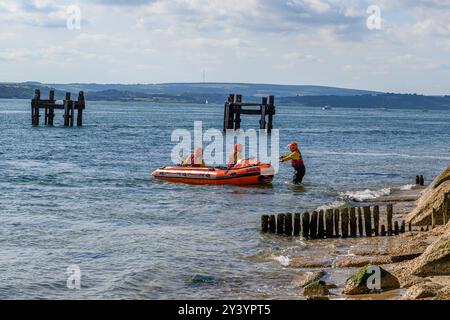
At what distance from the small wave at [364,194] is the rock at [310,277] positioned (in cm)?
1261

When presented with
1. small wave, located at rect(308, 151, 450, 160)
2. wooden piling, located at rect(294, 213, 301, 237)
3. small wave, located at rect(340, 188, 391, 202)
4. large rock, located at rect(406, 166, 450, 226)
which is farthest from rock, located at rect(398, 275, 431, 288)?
small wave, located at rect(308, 151, 450, 160)

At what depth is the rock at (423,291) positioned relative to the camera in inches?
423

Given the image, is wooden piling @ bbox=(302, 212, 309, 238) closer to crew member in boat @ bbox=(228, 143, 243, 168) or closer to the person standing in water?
the person standing in water

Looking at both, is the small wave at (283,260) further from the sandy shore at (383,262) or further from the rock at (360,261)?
the rock at (360,261)

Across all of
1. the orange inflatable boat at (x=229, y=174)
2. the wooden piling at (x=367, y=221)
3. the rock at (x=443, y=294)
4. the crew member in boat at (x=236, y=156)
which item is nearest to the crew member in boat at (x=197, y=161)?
the orange inflatable boat at (x=229, y=174)

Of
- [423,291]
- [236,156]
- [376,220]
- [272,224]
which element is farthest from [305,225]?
[236,156]

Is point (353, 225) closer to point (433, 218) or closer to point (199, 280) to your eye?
point (433, 218)

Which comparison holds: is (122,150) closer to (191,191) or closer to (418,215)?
(191,191)

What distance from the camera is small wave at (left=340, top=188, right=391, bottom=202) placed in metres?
27.0

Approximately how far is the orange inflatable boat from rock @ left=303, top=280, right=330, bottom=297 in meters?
17.6

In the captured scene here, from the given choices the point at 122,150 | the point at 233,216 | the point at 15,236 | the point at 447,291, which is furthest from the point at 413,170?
the point at 447,291

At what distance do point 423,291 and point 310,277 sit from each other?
3.42 meters

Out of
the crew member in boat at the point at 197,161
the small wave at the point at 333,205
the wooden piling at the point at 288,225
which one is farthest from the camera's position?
the crew member in boat at the point at 197,161

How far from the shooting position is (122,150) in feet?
172
